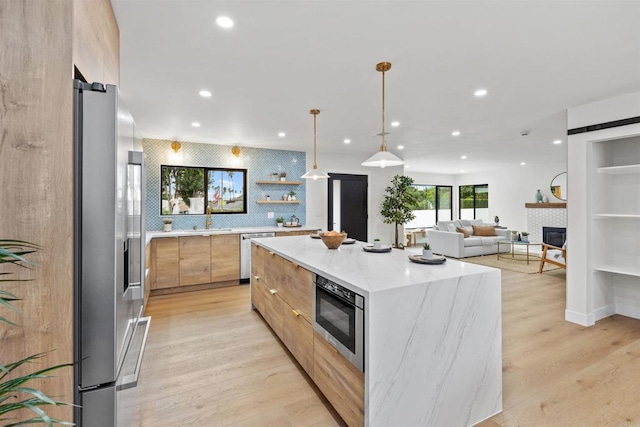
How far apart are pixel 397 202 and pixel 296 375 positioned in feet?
17.0

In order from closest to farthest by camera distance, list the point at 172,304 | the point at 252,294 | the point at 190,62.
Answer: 1. the point at 190,62
2. the point at 252,294
3. the point at 172,304

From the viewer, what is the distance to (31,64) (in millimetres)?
1109

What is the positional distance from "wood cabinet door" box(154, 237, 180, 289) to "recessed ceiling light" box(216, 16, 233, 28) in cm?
349

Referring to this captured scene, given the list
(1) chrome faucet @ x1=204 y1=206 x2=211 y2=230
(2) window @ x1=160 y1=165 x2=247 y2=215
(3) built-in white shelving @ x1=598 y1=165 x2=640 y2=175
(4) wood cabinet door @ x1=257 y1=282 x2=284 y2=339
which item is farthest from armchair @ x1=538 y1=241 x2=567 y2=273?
(1) chrome faucet @ x1=204 y1=206 x2=211 y2=230

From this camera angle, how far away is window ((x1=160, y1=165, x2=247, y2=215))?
210 inches

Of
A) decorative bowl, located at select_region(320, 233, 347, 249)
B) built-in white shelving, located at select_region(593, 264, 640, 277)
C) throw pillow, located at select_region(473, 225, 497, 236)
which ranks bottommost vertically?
built-in white shelving, located at select_region(593, 264, 640, 277)

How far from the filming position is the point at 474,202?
37.0 feet

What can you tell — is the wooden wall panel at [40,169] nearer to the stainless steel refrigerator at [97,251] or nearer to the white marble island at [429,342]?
the stainless steel refrigerator at [97,251]

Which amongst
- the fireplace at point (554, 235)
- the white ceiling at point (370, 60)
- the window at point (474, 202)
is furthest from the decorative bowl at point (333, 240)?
the window at point (474, 202)

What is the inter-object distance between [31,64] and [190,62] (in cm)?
154

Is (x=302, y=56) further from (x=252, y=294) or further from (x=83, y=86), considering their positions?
(x=252, y=294)

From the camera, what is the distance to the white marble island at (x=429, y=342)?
1.56 m

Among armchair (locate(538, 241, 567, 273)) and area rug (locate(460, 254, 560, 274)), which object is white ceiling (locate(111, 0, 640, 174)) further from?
area rug (locate(460, 254, 560, 274))

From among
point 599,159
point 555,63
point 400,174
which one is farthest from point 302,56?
point 400,174
